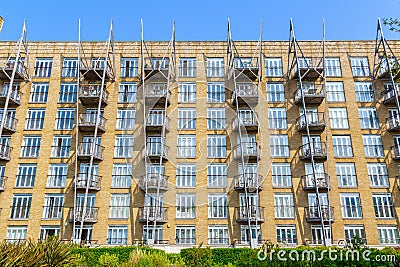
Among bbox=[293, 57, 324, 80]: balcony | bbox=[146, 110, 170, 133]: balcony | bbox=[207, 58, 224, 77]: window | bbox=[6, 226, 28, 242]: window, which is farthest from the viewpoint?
bbox=[207, 58, 224, 77]: window

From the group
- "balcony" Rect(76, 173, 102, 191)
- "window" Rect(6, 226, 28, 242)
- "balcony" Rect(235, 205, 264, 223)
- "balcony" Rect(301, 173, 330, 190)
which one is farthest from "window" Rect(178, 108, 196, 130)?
"window" Rect(6, 226, 28, 242)

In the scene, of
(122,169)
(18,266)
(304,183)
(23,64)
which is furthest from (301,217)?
(23,64)

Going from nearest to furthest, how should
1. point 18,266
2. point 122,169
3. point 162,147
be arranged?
point 18,266 → point 162,147 → point 122,169

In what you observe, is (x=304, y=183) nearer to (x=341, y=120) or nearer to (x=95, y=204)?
(x=341, y=120)

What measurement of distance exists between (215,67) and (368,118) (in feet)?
46.5

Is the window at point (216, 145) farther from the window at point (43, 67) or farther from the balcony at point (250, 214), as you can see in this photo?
the window at point (43, 67)

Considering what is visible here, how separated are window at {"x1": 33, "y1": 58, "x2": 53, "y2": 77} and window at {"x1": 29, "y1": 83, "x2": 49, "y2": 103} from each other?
1.03 metres

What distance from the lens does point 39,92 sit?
2998 centimetres

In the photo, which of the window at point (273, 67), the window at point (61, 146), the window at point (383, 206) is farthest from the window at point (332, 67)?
the window at point (61, 146)

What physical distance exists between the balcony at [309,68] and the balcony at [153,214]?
637 inches

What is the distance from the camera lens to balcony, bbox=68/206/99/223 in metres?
25.1

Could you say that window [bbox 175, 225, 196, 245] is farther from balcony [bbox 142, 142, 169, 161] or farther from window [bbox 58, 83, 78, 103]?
window [bbox 58, 83, 78, 103]

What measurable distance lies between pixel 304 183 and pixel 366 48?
1475cm

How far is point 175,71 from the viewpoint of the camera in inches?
1120
